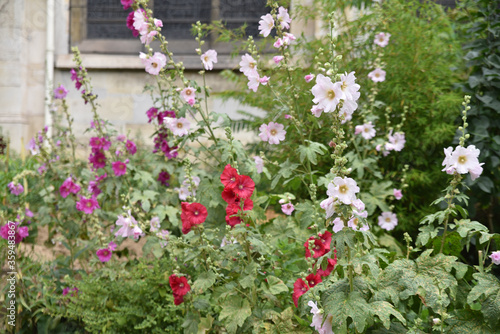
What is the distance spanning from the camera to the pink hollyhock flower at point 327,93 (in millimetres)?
1302

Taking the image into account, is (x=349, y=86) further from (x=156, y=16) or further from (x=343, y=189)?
(x=156, y=16)

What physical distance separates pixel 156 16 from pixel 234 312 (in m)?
5.31

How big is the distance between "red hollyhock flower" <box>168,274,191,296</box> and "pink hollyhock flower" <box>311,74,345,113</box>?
0.81m

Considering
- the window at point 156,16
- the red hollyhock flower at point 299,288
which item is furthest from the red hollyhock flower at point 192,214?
the window at point 156,16

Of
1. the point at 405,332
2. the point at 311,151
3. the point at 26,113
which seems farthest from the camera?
the point at 26,113

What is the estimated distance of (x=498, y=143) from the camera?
9.05ft

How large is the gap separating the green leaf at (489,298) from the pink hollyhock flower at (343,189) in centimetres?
53

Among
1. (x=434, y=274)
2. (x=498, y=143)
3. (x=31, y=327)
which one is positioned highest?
(x=498, y=143)

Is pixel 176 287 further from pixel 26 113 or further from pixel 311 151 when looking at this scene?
pixel 26 113

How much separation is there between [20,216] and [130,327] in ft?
2.51

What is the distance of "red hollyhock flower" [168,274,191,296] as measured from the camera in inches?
68.7

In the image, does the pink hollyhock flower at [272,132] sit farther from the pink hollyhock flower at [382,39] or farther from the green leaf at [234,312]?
the pink hollyhock flower at [382,39]

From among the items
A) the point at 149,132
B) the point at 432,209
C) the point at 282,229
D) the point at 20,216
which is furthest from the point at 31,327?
the point at 149,132

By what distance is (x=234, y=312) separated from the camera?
1607 mm
